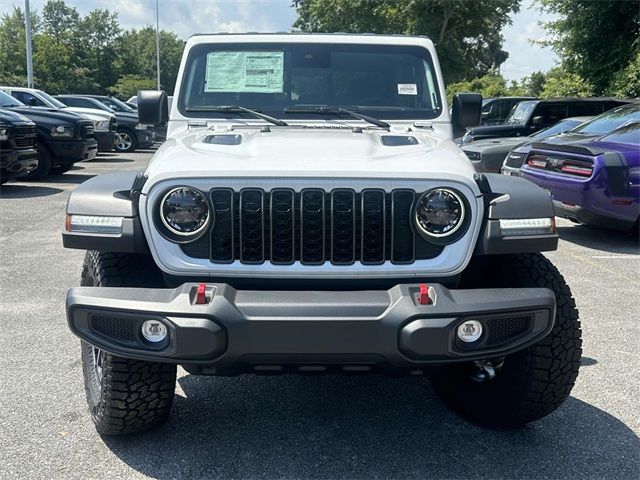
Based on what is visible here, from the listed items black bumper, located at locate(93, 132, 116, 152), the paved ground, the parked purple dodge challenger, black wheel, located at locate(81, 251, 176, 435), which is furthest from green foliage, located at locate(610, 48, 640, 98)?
black wheel, located at locate(81, 251, 176, 435)

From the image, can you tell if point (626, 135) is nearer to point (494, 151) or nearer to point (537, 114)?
point (494, 151)

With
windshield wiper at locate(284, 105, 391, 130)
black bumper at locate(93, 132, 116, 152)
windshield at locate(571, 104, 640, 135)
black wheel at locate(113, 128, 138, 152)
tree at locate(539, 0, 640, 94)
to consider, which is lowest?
black wheel at locate(113, 128, 138, 152)

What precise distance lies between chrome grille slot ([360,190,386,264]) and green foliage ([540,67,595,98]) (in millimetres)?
19296

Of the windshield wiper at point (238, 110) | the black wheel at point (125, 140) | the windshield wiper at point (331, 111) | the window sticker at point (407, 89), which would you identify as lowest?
the black wheel at point (125, 140)

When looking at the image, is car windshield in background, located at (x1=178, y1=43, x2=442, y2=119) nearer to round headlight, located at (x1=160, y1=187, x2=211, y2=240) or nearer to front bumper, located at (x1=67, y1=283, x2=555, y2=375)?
round headlight, located at (x1=160, y1=187, x2=211, y2=240)

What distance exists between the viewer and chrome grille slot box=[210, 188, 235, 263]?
9.09 feet

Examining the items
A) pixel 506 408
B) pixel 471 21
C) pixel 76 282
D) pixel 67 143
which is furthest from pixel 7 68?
pixel 506 408

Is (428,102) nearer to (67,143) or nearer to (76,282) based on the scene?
(76,282)

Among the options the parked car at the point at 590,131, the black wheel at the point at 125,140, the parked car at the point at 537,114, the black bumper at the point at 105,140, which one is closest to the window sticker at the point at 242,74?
the parked car at the point at 590,131

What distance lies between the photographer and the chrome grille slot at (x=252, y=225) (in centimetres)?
277

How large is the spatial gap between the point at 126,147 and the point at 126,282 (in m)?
17.7

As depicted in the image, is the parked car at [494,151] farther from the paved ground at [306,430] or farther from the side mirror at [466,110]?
the paved ground at [306,430]

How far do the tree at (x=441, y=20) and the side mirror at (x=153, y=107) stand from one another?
30057 mm

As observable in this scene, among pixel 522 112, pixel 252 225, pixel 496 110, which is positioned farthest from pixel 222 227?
pixel 496 110
